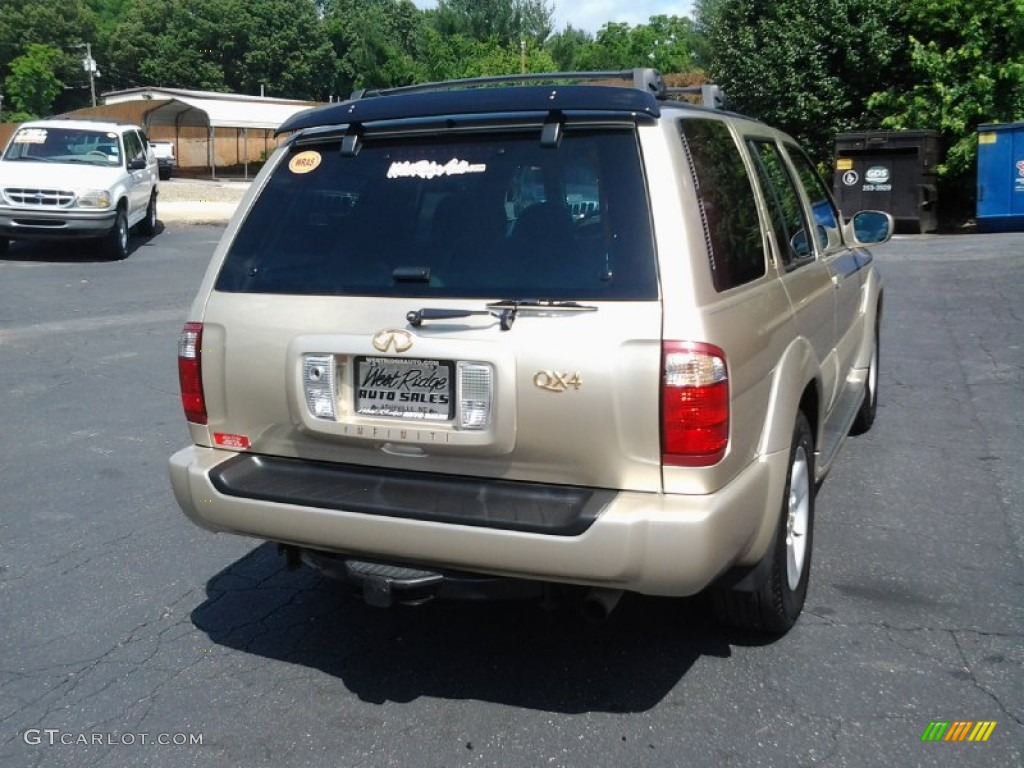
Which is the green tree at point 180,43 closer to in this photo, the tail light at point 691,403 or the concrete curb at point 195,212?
the concrete curb at point 195,212

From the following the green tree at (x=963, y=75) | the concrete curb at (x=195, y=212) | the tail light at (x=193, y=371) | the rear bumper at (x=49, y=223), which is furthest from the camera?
Result: the concrete curb at (x=195, y=212)

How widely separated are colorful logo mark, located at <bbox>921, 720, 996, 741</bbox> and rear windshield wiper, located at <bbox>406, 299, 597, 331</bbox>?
5.43 ft

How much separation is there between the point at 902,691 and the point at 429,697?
1.55 metres

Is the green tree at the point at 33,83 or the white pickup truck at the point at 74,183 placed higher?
the green tree at the point at 33,83

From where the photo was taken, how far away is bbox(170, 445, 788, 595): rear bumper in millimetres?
3064

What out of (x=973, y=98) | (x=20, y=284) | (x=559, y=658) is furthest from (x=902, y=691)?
(x=973, y=98)

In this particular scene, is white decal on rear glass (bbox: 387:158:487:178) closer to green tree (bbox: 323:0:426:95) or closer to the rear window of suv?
the rear window of suv

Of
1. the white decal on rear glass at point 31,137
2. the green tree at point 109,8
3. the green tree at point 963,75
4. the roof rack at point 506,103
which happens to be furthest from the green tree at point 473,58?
the green tree at point 109,8

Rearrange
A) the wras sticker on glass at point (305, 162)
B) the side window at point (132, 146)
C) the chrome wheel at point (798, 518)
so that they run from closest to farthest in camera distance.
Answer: the wras sticker on glass at point (305, 162), the chrome wheel at point (798, 518), the side window at point (132, 146)

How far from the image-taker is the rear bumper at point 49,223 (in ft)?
50.4

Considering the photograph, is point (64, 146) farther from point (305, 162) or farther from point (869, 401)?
point (305, 162)

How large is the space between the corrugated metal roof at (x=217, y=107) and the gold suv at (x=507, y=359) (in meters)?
31.8

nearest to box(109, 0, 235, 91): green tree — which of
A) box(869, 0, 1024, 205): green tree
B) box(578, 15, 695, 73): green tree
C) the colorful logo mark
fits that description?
box(578, 15, 695, 73): green tree

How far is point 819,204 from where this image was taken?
564 cm
